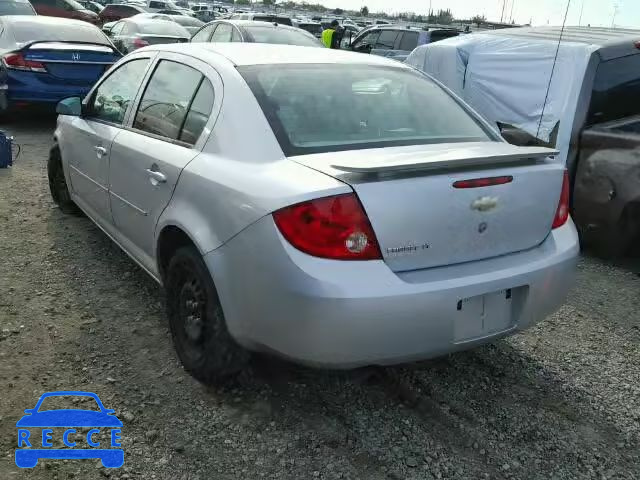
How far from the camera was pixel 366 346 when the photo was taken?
7.68 feet

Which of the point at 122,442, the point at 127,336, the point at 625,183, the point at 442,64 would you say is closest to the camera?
the point at 122,442

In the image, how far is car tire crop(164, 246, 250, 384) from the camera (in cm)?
273

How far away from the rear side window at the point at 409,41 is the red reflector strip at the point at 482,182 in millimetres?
11254

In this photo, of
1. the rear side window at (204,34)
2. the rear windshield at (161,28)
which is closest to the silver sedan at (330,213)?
the rear side window at (204,34)

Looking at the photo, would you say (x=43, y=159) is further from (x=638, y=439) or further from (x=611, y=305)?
(x=638, y=439)

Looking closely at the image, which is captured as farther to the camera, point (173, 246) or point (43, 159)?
point (43, 159)

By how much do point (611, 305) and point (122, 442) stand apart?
3.08 metres

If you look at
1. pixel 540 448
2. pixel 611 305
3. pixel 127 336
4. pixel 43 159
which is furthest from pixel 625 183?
pixel 43 159

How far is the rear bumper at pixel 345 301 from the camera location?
2283 mm

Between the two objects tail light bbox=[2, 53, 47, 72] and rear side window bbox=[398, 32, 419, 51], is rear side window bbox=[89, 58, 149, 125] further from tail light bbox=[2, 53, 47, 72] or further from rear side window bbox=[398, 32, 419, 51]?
rear side window bbox=[398, 32, 419, 51]

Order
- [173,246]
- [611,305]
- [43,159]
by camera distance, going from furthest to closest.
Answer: [43,159] → [611,305] → [173,246]

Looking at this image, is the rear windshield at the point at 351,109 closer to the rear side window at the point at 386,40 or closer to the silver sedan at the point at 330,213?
the silver sedan at the point at 330,213

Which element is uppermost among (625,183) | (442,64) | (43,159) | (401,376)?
(442,64)

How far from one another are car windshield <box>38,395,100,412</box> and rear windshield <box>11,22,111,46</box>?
7.42 metres
